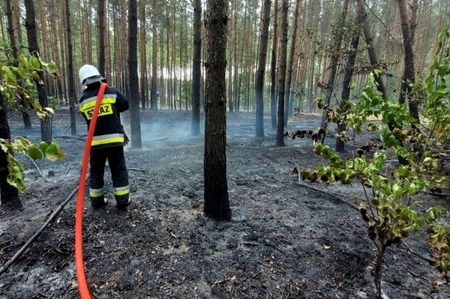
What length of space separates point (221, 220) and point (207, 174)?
625 mm

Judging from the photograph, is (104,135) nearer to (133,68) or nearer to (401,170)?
(401,170)

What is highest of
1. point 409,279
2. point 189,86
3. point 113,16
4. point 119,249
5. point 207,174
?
point 113,16

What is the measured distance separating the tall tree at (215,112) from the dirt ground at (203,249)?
27cm

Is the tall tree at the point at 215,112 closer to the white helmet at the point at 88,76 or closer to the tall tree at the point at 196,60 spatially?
the white helmet at the point at 88,76

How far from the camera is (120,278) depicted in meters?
2.68

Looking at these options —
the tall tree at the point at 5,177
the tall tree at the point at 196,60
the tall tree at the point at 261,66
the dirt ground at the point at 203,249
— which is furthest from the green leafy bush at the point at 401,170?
the tall tree at the point at 196,60

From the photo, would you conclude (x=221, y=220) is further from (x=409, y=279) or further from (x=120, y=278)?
(x=409, y=279)

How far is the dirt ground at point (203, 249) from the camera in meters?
2.64

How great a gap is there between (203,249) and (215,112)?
157 cm

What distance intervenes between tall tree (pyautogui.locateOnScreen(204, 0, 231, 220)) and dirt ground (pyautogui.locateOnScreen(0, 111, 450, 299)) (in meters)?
0.27

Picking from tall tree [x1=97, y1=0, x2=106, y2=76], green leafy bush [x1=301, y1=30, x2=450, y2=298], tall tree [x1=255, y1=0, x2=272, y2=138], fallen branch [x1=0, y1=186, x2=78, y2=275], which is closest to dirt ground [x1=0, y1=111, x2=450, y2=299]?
fallen branch [x1=0, y1=186, x2=78, y2=275]

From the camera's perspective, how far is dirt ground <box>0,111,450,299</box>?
8.66 feet

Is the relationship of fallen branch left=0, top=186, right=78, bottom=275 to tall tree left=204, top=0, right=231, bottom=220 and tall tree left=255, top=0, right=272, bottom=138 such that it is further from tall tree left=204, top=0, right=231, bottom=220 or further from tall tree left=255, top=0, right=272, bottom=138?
tall tree left=255, top=0, right=272, bottom=138

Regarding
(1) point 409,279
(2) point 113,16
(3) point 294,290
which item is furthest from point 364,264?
(2) point 113,16
